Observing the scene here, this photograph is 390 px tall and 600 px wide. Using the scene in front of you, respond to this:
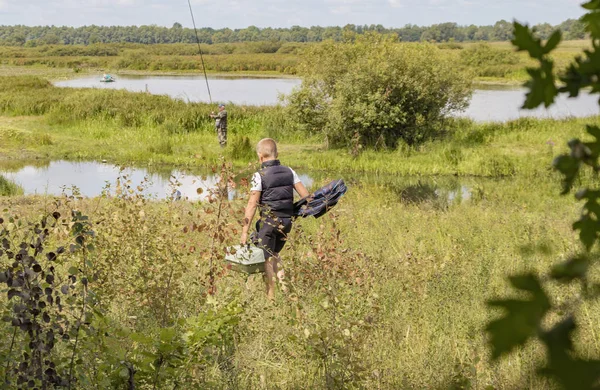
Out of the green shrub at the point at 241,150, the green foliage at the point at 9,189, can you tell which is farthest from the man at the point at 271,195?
the green shrub at the point at 241,150

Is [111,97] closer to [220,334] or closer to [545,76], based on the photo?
[220,334]

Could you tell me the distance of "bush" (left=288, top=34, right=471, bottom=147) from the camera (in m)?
21.0

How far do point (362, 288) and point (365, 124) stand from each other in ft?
53.1

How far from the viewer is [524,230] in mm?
8594

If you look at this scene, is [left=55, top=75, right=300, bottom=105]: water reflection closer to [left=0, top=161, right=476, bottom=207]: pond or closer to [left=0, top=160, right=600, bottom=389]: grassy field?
[left=0, top=161, right=476, bottom=207]: pond

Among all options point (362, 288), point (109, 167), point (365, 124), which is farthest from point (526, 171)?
point (362, 288)

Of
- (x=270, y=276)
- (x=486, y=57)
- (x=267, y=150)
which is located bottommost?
(x=486, y=57)

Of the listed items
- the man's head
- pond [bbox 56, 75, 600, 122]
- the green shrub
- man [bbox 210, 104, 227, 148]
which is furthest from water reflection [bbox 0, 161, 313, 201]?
the man's head

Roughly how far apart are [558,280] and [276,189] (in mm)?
5268

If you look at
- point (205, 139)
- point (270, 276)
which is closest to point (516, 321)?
point (270, 276)

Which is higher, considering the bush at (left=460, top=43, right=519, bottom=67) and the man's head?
the man's head

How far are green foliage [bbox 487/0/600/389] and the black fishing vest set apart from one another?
5066 mm

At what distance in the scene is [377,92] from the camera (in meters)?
20.7

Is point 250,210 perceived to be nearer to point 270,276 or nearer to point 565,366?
point 270,276
